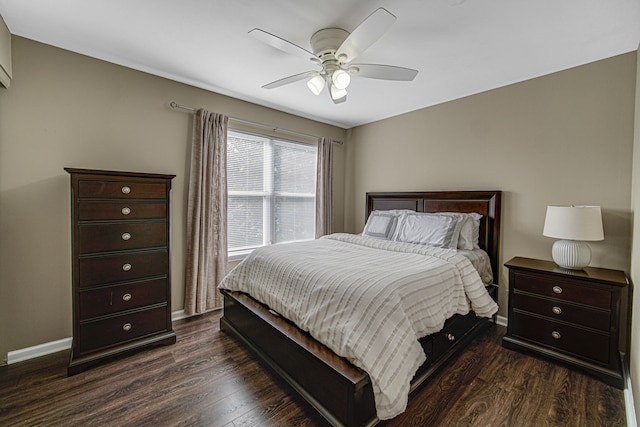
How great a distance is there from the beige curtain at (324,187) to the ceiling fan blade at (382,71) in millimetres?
2065

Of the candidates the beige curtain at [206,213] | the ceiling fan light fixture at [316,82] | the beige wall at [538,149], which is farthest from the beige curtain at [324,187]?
the ceiling fan light fixture at [316,82]

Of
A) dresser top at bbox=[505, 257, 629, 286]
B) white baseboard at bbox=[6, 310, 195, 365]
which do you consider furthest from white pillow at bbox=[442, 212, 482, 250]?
white baseboard at bbox=[6, 310, 195, 365]

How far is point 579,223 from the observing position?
2.12 m

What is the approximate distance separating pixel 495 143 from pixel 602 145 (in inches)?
32.6

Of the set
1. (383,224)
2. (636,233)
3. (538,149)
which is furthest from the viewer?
(383,224)

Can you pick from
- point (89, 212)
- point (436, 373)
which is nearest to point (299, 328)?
point (436, 373)

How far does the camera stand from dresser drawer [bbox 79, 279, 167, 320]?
207cm

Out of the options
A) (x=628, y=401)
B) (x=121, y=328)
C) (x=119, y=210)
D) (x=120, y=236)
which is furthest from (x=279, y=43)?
(x=628, y=401)

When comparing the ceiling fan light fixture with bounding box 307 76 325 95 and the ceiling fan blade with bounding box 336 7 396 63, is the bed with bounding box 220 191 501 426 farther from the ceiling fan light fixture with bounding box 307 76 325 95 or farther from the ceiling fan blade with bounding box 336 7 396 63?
the ceiling fan blade with bounding box 336 7 396 63

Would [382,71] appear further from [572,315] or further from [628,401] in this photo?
[628,401]

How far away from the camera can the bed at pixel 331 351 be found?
1.47 meters

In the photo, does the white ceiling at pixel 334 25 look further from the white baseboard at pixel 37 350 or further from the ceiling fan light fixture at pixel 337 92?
the white baseboard at pixel 37 350

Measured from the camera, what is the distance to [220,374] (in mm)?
2039

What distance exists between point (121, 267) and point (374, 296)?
1.98 m
